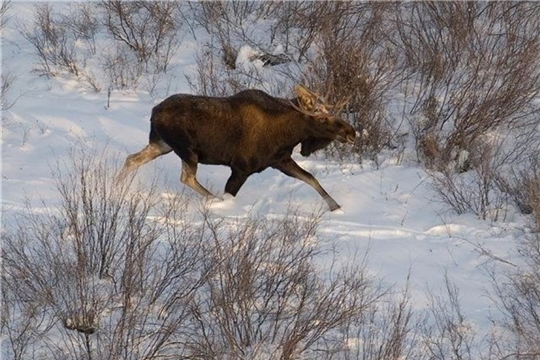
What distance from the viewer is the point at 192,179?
10.6 m

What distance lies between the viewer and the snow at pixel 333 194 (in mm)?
8523

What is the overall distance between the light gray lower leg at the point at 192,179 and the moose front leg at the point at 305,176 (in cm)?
98

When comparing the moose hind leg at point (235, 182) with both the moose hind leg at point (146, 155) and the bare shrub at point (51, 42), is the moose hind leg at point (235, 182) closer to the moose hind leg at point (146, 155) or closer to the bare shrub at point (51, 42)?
the moose hind leg at point (146, 155)

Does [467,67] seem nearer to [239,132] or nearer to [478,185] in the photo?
[478,185]

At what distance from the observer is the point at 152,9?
17.3m

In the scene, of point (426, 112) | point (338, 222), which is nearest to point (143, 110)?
point (426, 112)

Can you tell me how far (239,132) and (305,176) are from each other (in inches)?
39.2

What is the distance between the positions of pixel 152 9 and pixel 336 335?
39.5 feet

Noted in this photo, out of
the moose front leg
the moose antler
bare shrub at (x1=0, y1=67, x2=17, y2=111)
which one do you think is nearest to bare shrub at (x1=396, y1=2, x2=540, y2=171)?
the moose antler

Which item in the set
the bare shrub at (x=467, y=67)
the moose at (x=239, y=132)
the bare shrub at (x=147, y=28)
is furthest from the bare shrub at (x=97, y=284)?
the bare shrub at (x=147, y=28)

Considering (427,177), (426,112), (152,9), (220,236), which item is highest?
(152,9)

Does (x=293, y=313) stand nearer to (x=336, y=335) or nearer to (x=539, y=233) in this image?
(x=336, y=335)

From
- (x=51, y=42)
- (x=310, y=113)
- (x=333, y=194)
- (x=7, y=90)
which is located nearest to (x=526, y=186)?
(x=333, y=194)

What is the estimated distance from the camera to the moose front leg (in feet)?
34.1
